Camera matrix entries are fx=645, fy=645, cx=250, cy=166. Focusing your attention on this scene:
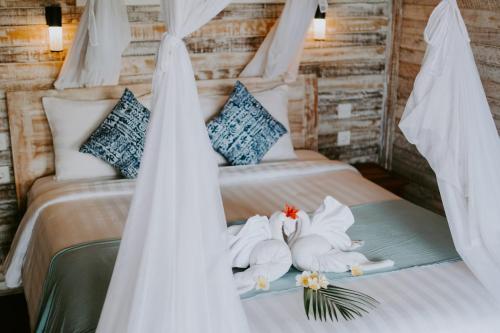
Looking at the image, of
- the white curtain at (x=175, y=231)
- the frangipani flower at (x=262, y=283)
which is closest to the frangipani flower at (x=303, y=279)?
the frangipani flower at (x=262, y=283)

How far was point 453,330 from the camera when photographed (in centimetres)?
215

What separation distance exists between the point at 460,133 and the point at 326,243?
2.27ft

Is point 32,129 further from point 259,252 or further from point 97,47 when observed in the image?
point 259,252

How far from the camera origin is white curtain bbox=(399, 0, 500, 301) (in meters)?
2.52

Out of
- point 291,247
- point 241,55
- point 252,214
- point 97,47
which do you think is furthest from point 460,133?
point 97,47

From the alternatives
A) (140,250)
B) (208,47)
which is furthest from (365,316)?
(208,47)

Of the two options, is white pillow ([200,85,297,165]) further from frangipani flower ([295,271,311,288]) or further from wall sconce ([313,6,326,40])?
frangipani flower ([295,271,311,288])

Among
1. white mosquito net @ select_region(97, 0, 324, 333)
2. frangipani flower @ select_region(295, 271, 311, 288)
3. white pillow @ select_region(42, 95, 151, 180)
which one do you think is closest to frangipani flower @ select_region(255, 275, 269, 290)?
frangipani flower @ select_region(295, 271, 311, 288)

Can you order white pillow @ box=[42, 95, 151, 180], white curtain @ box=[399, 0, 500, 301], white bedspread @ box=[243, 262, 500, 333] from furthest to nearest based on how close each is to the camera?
white pillow @ box=[42, 95, 151, 180]
white curtain @ box=[399, 0, 500, 301]
white bedspread @ box=[243, 262, 500, 333]

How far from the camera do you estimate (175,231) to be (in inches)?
81.1

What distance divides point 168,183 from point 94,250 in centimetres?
71

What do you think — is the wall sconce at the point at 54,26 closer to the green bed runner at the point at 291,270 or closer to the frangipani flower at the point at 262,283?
the green bed runner at the point at 291,270

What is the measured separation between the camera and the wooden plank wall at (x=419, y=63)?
357cm

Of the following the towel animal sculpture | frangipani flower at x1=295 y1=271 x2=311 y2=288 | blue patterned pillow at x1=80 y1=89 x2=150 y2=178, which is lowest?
frangipani flower at x1=295 y1=271 x2=311 y2=288
